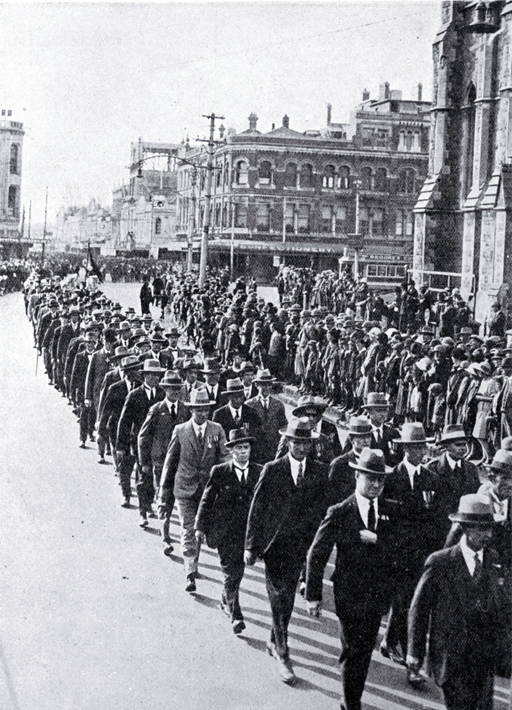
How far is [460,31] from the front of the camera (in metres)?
34.0

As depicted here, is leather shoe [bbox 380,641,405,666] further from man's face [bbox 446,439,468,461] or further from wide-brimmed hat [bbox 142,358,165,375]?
wide-brimmed hat [bbox 142,358,165,375]

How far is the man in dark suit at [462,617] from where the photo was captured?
16.3 ft

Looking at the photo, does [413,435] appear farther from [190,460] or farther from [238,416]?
[238,416]

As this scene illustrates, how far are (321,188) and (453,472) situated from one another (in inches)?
2459

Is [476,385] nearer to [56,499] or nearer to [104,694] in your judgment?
[56,499]

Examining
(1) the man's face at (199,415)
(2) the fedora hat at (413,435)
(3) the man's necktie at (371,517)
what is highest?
(2) the fedora hat at (413,435)

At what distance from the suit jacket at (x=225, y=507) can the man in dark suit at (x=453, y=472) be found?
1.54m

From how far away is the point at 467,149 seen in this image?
113 feet

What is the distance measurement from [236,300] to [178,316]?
7.02 m

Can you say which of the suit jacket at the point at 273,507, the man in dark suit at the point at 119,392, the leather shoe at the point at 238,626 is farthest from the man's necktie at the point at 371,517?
the man in dark suit at the point at 119,392

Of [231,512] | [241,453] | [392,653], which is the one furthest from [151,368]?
[392,653]

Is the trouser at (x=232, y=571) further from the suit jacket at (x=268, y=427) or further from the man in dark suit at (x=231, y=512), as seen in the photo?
the suit jacket at (x=268, y=427)

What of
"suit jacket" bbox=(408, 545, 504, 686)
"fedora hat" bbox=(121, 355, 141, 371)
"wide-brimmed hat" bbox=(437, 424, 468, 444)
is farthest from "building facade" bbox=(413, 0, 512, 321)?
"suit jacket" bbox=(408, 545, 504, 686)

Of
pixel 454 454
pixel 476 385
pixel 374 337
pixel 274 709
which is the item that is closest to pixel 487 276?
pixel 374 337
